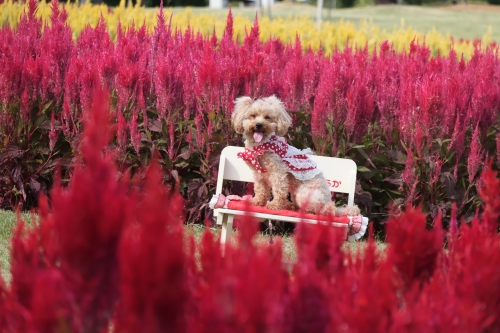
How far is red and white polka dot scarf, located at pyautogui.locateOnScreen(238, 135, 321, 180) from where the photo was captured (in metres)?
4.55

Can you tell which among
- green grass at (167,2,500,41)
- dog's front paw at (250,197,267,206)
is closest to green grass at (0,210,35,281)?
dog's front paw at (250,197,267,206)

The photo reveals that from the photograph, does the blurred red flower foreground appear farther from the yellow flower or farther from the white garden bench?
the yellow flower

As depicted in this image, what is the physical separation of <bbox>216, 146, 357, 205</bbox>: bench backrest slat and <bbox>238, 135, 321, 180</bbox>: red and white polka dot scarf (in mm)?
142

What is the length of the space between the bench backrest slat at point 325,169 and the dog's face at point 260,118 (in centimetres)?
23

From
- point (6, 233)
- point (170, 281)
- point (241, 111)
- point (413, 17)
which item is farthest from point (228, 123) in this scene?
point (413, 17)

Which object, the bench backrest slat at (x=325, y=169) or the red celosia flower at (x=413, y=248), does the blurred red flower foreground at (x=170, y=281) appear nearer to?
the red celosia flower at (x=413, y=248)

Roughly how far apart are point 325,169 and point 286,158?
1.17 ft

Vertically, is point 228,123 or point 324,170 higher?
point 228,123

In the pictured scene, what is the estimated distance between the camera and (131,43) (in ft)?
20.8

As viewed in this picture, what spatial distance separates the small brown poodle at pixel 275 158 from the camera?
14.8ft

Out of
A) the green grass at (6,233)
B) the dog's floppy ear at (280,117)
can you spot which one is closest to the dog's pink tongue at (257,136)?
the dog's floppy ear at (280,117)

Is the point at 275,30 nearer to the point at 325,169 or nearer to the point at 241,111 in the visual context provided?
the point at 325,169

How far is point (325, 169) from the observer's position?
484 centimetres

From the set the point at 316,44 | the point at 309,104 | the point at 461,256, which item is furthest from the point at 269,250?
the point at 316,44
